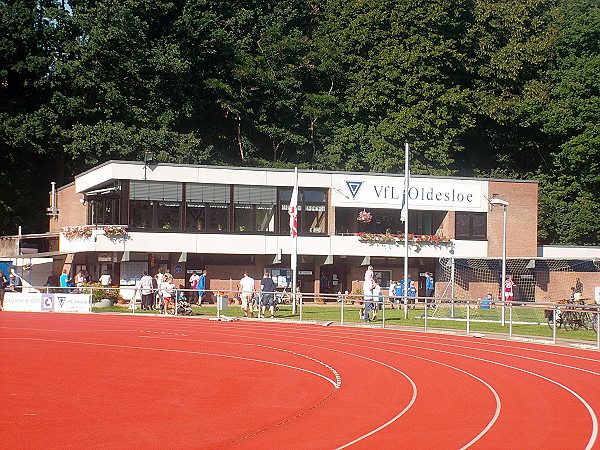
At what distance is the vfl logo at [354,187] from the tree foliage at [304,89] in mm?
12879

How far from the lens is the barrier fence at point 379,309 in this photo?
2689cm

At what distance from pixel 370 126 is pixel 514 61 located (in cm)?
1117

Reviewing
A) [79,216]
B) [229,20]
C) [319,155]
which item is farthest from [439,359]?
[229,20]

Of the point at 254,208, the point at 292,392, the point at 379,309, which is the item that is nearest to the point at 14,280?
the point at 254,208

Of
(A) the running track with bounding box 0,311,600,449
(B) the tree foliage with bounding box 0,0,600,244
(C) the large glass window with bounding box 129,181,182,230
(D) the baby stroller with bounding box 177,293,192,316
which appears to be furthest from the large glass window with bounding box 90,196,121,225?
(A) the running track with bounding box 0,311,600,449

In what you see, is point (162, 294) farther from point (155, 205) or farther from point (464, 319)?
point (464, 319)

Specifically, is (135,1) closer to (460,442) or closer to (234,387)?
(234,387)

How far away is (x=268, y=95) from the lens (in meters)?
64.7

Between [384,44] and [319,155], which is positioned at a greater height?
[384,44]

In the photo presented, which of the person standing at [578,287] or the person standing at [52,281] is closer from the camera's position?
the person standing at [578,287]

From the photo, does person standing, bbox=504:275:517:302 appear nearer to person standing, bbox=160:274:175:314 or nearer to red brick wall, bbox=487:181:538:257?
red brick wall, bbox=487:181:538:257

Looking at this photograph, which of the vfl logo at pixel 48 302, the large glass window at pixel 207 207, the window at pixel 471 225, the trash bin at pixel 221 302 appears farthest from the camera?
the window at pixel 471 225

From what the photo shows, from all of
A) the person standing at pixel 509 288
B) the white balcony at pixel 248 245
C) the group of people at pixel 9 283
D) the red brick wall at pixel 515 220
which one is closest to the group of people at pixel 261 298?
the white balcony at pixel 248 245

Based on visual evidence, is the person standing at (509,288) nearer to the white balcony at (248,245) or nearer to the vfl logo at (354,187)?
the white balcony at (248,245)
